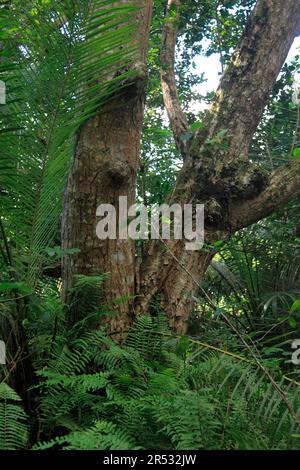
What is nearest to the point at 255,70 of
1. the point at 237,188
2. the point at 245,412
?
the point at 237,188

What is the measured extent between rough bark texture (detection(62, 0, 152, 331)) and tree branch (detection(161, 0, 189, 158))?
1620 millimetres

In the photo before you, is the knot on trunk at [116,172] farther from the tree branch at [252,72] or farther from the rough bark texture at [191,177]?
the tree branch at [252,72]

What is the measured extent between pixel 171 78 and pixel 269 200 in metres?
1.92

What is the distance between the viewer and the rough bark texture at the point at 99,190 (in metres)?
2.35

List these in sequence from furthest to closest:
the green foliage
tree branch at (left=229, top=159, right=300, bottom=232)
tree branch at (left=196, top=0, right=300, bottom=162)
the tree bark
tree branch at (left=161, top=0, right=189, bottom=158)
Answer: tree branch at (left=161, top=0, right=189, bottom=158) < tree branch at (left=196, top=0, right=300, bottom=162) < tree branch at (left=229, top=159, right=300, bottom=232) < the tree bark < the green foliage

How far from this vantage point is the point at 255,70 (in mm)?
3309

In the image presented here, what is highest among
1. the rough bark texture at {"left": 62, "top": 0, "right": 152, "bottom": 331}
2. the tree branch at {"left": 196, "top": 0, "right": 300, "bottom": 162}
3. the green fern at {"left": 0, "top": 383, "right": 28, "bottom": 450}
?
the tree branch at {"left": 196, "top": 0, "right": 300, "bottom": 162}

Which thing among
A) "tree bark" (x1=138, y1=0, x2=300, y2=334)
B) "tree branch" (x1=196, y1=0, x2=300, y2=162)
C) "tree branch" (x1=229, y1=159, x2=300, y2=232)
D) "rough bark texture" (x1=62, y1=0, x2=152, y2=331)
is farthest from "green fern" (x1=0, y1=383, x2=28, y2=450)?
"tree branch" (x1=196, y1=0, x2=300, y2=162)

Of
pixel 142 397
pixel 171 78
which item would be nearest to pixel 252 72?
pixel 171 78

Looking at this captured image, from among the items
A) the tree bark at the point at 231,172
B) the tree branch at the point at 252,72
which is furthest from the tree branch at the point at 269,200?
the tree branch at the point at 252,72

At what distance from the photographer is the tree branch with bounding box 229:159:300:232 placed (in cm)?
306

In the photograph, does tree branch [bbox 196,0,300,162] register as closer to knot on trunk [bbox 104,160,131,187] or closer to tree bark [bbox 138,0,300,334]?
tree bark [bbox 138,0,300,334]
